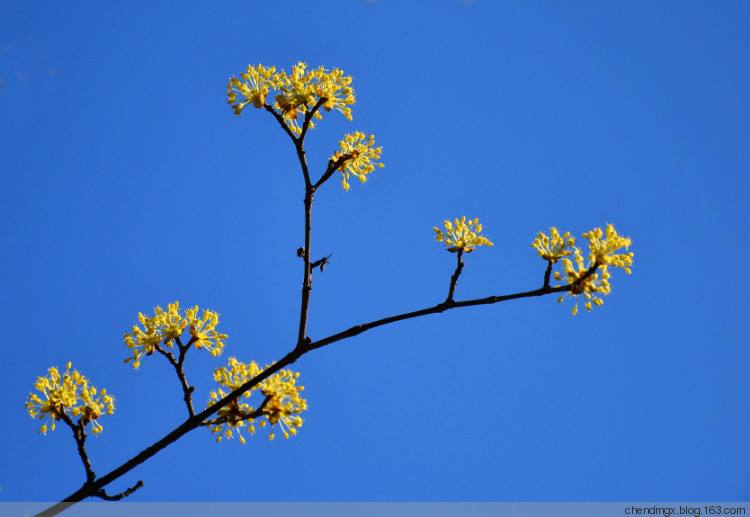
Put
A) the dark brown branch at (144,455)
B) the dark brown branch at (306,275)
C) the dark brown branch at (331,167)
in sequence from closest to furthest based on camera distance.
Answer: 1. the dark brown branch at (144,455)
2. the dark brown branch at (306,275)
3. the dark brown branch at (331,167)

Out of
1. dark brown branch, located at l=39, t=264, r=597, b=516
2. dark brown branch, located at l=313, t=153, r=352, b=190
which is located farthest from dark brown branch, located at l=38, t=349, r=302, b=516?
dark brown branch, located at l=313, t=153, r=352, b=190

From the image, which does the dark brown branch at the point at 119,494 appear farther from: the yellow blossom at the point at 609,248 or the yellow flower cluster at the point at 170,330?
the yellow blossom at the point at 609,248

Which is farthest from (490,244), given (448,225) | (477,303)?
(477,303)

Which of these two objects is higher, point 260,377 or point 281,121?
point 281,121

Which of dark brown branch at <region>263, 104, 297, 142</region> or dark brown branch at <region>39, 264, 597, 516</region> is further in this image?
dark brown branch at <region>263, 104, 297, 142</region>

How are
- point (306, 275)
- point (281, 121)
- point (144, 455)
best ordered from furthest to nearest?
point (281, 121), point (306, 275), point (144, 455)

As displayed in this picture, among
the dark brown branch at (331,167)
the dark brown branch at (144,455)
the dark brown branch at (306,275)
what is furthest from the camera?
the dark brown branch at (331,167)

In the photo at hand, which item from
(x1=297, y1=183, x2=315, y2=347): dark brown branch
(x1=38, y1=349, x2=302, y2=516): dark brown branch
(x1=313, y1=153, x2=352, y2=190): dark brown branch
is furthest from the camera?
(x1=313, y1=153, x2=352, y2=190): dark brown branch

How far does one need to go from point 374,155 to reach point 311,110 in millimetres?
689

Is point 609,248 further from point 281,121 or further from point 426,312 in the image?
point 281,121

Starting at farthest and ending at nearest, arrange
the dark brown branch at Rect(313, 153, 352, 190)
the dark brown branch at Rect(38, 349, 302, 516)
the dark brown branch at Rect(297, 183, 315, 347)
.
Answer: the dark brown branch at Rect(313, 153, 352, 190)
the dark brown branch at Rect(297, 183, 315, 347)
the dark brown branch at Rect(38, 349, 302, 516)

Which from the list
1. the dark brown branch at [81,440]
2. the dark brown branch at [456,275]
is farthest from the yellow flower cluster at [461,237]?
the dark brown branch at [81,440]

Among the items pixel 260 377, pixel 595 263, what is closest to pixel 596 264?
pixel 595 263

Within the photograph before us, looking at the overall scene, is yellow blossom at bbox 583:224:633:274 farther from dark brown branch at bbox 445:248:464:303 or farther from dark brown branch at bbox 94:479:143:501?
dark brown branch at bbox 94:479:143:501
